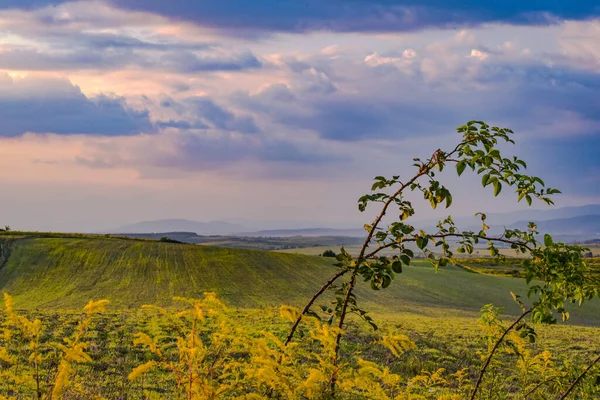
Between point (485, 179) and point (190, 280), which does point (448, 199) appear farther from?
point (190, 280)

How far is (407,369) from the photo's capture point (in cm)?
1675

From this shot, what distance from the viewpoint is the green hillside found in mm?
46938

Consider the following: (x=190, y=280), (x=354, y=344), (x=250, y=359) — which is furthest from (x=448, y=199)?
(x=190, y=280)

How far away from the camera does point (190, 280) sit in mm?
53750

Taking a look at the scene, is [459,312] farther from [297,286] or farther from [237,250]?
[237,250]

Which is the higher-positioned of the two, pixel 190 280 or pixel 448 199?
pixel 448 199

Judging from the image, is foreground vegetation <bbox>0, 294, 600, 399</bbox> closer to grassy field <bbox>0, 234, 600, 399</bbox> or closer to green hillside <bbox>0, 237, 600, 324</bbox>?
grassy field <bbox>0, 234, 600, 399</bbox>

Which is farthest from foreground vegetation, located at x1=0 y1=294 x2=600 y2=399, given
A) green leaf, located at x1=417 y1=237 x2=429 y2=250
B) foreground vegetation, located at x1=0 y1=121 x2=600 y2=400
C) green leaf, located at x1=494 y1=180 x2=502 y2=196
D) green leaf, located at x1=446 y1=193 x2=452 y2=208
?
green leaf, located at x1=494 y1=180 x2=502 y2=196

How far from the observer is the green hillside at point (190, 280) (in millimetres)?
46938

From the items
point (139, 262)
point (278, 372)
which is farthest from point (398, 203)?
point (139, 262)

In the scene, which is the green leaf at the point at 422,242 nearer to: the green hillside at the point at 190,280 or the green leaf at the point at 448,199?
the green leaf at the point at 448,199

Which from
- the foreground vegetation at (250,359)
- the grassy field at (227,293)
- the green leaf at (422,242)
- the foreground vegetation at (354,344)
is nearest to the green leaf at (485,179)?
the foreground vegetation at (354,344)

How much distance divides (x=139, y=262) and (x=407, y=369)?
156 ft

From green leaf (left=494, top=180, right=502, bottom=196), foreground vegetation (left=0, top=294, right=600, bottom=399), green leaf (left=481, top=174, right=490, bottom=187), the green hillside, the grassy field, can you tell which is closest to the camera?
foreground vegetation (left=0, top=294, right=600, bottom=399)
